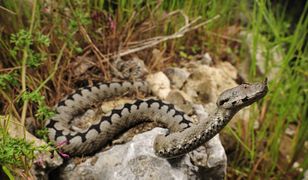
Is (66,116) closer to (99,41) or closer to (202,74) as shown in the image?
(99,41)

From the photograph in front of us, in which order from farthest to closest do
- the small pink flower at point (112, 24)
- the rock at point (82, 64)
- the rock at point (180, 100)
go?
the small pink flower at point (112, 24), the rock at point (82, 64), the rock at point (180, 100)

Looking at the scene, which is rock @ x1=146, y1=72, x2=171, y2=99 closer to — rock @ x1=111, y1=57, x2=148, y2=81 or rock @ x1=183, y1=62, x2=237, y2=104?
rock @ x1=111, y1=57, x2=148, y2=81

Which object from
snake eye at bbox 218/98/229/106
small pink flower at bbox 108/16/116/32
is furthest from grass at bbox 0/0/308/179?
snake eye at bbox 218/98/229/106

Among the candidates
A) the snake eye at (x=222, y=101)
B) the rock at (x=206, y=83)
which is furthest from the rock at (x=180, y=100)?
the snake eye at (x=222, y=101)

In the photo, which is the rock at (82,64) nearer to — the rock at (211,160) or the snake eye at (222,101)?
the rock at (211,160)

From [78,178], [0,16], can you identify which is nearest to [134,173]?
[78,178]
